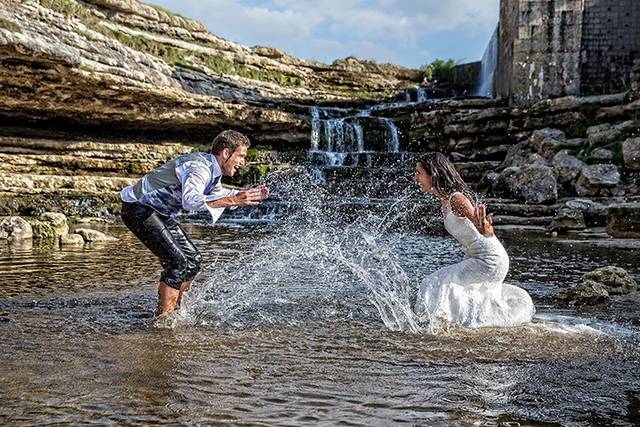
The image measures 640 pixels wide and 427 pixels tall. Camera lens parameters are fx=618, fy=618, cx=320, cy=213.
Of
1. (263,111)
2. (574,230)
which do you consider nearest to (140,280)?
(574,230)

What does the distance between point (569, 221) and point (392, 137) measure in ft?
37.7

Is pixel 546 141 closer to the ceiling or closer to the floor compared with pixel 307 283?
closer to the ceiling

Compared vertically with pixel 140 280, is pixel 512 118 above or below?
above

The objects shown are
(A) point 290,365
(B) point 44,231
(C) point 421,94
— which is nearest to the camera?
(A) point 290,365

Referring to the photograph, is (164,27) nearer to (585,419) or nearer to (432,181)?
(432,181)

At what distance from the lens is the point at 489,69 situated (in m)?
31.2

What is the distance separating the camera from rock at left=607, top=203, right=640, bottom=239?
12.3 metres

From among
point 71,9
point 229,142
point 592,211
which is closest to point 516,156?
point 592,211

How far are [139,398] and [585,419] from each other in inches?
94.3

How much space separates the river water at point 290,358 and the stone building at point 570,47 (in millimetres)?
17712

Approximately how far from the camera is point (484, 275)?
551cm

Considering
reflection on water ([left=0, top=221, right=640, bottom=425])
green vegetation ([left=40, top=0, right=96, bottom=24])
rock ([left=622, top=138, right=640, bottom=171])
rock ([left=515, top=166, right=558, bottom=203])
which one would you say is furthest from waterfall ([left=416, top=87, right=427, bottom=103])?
reflection on water ([left=0, top=221, right=640, bottom=425])

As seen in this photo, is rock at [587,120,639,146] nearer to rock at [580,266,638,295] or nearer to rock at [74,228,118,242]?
rock at [580,266,638,295]

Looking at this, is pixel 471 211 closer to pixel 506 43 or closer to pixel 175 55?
pixel 506 43
